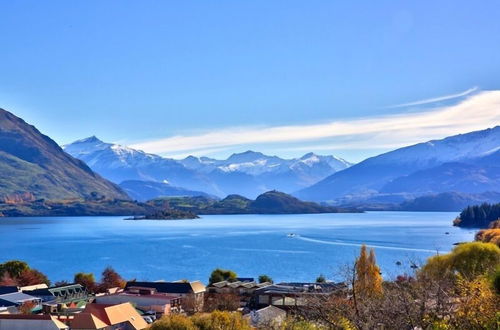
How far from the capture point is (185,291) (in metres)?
47.6

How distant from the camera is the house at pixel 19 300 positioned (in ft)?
141

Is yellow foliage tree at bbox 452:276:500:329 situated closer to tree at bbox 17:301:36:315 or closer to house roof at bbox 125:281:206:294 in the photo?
tree at bbox 17:301:36:315

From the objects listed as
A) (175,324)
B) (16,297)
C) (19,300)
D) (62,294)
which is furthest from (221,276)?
(175,324)

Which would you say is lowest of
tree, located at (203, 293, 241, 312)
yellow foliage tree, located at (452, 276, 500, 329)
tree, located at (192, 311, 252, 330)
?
tree, located at (203, 293, 241, 312)

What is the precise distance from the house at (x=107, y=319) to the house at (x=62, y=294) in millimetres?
10891

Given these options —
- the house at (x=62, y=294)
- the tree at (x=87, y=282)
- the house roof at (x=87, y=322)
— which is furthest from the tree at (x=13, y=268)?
the house roof at (x=87, y=322)

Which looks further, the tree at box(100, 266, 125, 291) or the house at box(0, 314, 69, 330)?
the tree at box(100, 266, 125, 291)

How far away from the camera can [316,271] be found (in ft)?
247

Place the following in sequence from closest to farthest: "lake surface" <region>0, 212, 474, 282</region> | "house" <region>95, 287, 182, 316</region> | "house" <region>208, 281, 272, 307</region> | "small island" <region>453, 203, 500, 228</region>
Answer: "house" <region>95, 287, 182, 316</region> → "house" <region>208, 281, 272, 307</region> → "lake surface" <region>0, 212, 474, 282</region> → "small island" <region>453, 203, 500, 228</region>

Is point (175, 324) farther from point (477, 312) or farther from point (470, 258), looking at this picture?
point (470, 258)

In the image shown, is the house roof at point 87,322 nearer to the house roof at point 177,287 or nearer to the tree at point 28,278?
the house roof at point 177,287

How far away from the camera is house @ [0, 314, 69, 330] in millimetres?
31484

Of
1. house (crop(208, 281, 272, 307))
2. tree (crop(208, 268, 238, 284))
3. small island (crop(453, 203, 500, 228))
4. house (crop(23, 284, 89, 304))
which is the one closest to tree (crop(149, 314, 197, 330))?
house (crop(208, 281, 272, 307))

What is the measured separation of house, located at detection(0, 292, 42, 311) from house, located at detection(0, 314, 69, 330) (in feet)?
28.9
